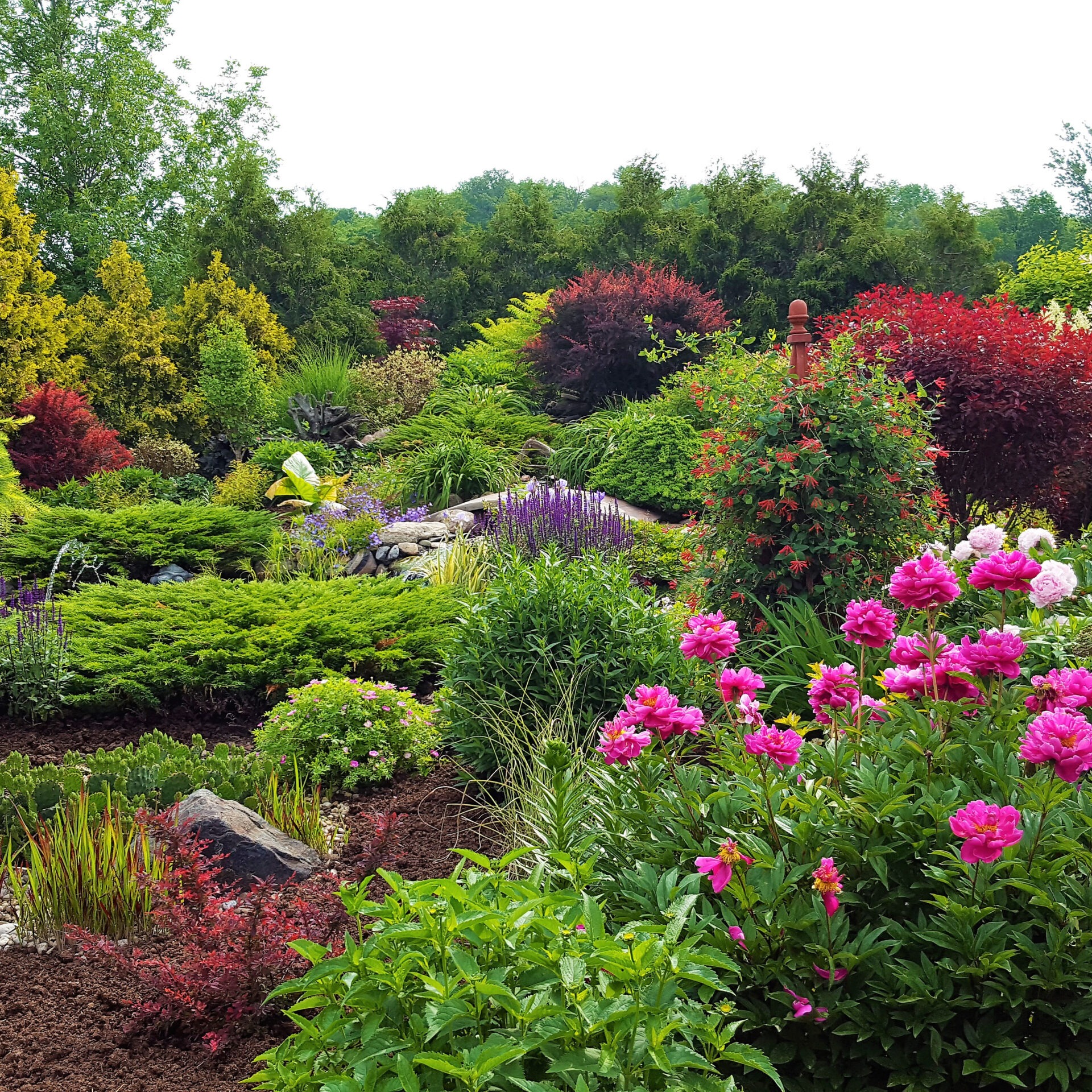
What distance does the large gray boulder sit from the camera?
3311 mm

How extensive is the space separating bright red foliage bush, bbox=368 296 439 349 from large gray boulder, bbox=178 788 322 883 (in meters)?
14.9

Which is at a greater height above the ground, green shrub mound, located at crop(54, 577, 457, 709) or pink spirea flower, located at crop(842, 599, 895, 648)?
pink spirea flower, located at crop(842, 599, 895, 648)

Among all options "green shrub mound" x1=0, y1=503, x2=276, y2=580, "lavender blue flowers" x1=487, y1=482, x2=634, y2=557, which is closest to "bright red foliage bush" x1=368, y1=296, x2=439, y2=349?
"green shrub mound" x1=0, y1=503, x2=276, y2=580

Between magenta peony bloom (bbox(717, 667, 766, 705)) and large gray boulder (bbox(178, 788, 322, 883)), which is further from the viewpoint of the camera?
large gray boulder (bbox(178, 788, 322, 883))

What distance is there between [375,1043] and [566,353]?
41.4 feet

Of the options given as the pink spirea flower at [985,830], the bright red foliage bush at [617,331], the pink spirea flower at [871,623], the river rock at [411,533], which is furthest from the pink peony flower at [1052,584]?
the bright red foliage bush at [617,331]

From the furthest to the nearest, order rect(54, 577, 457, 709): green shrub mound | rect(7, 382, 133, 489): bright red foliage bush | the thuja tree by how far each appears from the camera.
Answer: rect(7, 382, 133, 489): bright red foliage bush < rect(54, 577, 457, 709): green shrub mound < the thuja tree

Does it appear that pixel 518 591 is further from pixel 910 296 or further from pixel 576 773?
pixel 910 296

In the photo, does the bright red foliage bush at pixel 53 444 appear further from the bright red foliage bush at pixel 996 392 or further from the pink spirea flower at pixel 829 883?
the pink spirea flower at pixel 829 883

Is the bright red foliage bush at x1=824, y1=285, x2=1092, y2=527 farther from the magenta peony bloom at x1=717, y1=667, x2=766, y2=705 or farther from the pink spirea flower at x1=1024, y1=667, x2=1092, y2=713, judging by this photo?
the magenta peony bloom at x1=717, y1=667, x2=766, y2=705

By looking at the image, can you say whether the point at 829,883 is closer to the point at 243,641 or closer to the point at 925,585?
the point at 925,585

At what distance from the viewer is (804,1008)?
2.02m

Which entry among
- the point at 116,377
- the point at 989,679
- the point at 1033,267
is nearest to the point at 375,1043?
the point at 989,679

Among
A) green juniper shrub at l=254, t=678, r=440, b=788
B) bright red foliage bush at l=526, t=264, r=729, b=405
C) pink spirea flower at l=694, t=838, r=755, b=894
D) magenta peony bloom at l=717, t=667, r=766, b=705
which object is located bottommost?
green juniper shrub at l=254, t=678, r=440, b=788
